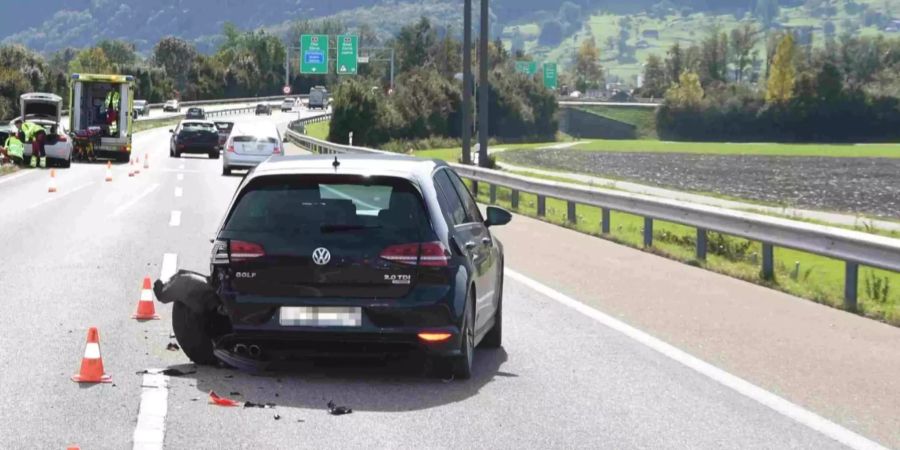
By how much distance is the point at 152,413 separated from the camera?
7312 mm

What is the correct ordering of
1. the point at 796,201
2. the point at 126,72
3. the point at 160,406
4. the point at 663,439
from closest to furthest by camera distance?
the point at 663,439 < the point at 160,406 < the point at 796,201 < the point at 126,72

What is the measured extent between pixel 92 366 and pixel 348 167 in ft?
6.42

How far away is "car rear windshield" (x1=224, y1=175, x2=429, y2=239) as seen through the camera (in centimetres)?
833

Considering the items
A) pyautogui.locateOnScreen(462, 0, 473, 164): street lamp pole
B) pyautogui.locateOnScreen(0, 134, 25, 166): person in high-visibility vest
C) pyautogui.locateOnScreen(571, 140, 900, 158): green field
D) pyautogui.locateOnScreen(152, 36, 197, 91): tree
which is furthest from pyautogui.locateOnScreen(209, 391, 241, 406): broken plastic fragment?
pyautogui.locateOnScreen(152, 36, 197, 91): tree

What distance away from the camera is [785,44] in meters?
166

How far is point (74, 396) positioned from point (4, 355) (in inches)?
65.3

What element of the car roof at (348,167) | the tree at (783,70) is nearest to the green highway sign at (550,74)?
the tree at (783,70)

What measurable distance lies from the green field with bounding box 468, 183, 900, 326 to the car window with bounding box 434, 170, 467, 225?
4.72 metres

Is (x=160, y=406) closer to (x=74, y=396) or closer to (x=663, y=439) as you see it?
(x=74, y=396)

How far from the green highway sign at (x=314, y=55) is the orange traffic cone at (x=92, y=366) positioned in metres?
89.8

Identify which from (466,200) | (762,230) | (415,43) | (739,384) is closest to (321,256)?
(466,200)

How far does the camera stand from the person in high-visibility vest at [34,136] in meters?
41.8

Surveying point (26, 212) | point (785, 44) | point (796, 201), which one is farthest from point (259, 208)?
point (785, 44)

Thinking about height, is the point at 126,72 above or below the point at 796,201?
above
